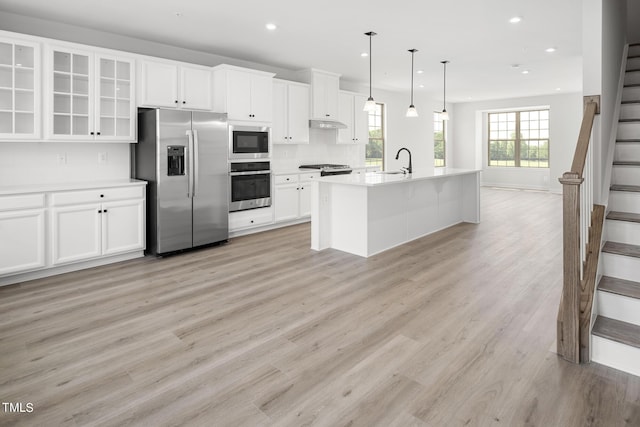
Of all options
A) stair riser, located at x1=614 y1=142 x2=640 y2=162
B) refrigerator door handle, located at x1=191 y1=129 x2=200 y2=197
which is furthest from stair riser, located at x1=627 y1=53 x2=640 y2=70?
refrigerator door handle, located at x1=191 y1=129 x2=200 y2=197

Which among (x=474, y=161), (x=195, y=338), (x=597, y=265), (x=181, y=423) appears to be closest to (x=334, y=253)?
(x=195, y=338)

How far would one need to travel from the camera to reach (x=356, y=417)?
1.84 m

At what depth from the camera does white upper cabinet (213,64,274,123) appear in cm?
542

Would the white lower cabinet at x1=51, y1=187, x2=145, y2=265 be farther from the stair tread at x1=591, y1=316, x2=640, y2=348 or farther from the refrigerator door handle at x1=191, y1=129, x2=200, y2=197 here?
the stair tread at x1=591, y1=316, x2=640, y2=348

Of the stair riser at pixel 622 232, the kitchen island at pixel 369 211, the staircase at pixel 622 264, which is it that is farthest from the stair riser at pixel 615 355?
the kitchen island at pixel 369 211

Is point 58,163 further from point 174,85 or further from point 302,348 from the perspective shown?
point 302,348

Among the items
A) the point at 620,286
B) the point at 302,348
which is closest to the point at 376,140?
the point at 620,286

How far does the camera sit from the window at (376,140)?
30.0ft

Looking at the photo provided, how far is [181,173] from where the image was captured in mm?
4758

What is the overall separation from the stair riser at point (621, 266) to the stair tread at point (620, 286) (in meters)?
0.03

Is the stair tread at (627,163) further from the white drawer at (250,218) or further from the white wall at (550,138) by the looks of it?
the white wall at (550,138)

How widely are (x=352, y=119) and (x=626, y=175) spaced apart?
5.06 m

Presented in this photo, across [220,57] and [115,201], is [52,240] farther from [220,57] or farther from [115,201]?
[220,57]

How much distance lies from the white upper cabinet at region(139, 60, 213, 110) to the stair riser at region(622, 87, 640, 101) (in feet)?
15.3
